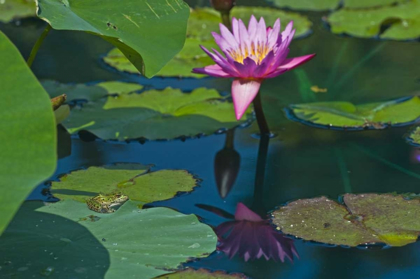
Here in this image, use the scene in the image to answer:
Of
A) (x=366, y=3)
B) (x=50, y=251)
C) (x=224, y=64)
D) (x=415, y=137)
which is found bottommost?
(x=50, y=251)

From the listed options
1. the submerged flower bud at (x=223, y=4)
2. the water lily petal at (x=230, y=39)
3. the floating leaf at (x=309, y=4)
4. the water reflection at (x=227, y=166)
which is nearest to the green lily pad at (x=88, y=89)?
the submerged flower bud at (x=223, y=4)

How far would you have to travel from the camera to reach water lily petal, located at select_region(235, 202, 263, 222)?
1.80 meters

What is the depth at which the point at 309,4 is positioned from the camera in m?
3.78

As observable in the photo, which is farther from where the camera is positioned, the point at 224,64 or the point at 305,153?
the point at 305,153

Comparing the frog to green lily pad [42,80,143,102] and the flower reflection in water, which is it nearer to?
the flower reflection in water

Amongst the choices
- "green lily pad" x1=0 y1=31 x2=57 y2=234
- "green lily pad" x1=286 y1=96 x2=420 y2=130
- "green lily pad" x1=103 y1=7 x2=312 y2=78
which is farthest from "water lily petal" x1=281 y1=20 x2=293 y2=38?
"green lily pad" x1=0 y1=31 x2=57 y2=234

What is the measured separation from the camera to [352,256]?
1607 millimetres

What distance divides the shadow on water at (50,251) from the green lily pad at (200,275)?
0.49 feet

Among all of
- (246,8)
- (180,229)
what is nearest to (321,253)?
(180,229)

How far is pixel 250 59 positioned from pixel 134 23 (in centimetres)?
38

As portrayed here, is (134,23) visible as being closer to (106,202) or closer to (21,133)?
(106,202)

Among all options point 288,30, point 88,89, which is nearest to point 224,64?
point 288,30

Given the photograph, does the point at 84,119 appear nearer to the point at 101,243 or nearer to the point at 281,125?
the point at 281,125

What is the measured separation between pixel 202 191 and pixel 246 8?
1973 millimetres
